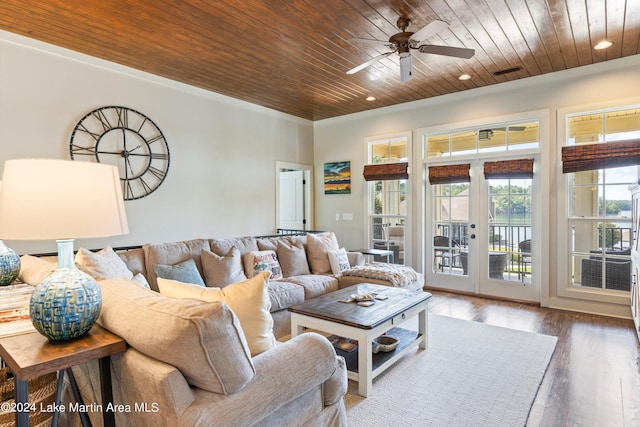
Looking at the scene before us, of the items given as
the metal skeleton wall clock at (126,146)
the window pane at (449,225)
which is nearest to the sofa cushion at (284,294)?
the metal skeleton wall clock at (126,146)

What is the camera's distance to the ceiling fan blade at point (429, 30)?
8.44 feet

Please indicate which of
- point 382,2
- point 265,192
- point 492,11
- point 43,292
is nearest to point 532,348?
point 492,11

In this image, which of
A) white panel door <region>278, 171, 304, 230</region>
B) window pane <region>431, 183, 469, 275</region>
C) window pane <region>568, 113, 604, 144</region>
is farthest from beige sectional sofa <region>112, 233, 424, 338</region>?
window pane <region>568, 113, 604, 144</region>

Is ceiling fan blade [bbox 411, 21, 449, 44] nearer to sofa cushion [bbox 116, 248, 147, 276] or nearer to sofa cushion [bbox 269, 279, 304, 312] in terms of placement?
sofa cushion [bbox 269, 279, 304, 312]

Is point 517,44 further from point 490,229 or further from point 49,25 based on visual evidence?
point 49,25

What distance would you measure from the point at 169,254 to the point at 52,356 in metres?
2.30

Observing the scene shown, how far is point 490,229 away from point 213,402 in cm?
472

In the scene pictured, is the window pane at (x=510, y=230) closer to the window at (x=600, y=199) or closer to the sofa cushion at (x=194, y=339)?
the window at (x=600, y=199)

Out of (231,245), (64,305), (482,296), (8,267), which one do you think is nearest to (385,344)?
(231,245)

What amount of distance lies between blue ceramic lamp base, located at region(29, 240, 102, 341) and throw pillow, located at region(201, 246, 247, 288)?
85.0 inches

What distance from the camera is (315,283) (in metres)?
3.87

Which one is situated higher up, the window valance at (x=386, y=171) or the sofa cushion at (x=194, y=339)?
the window valance at (x=386, y=171)

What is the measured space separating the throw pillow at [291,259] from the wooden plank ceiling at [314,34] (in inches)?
82.5

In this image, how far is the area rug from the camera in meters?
2.16
